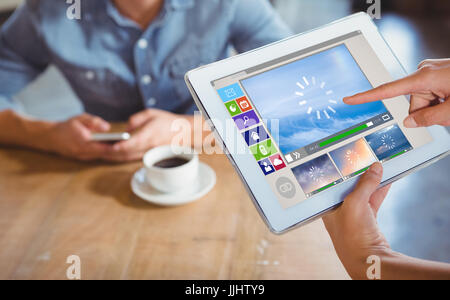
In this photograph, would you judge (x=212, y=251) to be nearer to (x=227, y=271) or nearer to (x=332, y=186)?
(x=227, y=271)

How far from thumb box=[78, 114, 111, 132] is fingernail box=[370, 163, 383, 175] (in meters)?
0.59

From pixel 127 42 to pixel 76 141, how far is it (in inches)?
15.3

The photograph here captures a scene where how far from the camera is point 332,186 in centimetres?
63

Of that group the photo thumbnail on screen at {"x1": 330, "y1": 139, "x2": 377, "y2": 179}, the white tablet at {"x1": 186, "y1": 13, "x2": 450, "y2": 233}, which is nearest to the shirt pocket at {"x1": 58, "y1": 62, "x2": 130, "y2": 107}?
the white tablet at {"x1": 186, "y1": 13, "x2": 450, "y2": 233}

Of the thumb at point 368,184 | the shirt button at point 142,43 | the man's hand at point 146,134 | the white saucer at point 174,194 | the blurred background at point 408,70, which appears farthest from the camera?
the blurred background at point 408,70

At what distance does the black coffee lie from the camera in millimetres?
863

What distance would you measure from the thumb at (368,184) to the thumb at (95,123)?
0.58 meters

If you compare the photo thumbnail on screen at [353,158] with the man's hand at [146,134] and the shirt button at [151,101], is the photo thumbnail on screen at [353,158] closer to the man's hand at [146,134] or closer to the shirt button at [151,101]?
the man's hand at [146,134]

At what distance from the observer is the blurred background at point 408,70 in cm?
164

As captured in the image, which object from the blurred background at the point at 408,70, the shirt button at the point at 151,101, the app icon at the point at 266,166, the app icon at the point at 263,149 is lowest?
the blurred background at the point at 408,70

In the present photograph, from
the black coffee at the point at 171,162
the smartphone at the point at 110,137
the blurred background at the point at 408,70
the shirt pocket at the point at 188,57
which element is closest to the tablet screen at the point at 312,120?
the black coffee at the point at 171,162

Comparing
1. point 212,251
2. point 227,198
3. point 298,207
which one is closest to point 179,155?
point 227,198

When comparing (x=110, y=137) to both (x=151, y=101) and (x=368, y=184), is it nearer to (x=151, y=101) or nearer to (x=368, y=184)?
(x=151, y=101)
